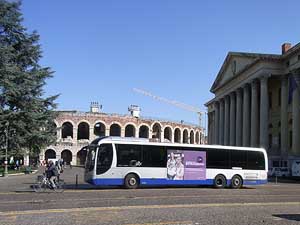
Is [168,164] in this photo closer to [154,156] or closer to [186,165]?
[154,156]

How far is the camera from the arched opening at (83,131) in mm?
113250

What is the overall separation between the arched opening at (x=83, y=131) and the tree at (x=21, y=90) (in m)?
63.5

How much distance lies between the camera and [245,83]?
70.9 metres

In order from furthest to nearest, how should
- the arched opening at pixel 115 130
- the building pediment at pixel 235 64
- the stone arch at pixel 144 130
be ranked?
1. the stone arch at pixel 144 130
2. the arched opening at pixel 115 130
3. the building pediment at pixel 235 64

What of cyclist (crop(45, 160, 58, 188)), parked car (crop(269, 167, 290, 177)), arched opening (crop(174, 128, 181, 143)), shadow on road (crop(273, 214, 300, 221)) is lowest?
parked car (crop(269, 167, 290, 177))

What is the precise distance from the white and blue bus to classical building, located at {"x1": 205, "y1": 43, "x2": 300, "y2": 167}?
2762cm

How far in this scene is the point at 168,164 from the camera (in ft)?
95.0

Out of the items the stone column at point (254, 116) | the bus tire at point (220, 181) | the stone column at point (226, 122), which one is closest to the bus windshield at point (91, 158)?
the bus tire at point (220, 181)

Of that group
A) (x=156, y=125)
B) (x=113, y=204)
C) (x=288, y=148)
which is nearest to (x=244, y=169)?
(x=113, y=204)

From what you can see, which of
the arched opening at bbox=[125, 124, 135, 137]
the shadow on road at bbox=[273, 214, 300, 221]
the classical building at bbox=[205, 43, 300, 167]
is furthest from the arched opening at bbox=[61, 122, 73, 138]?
the shadow on road at bbox=[273, 214, 300, 221]

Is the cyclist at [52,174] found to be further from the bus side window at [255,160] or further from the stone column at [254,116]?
the stone column at [254,116]

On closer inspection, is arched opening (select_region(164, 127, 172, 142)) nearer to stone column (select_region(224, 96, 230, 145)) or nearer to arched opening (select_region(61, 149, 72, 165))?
arched opening (select_region(61, 149, 72, 165))

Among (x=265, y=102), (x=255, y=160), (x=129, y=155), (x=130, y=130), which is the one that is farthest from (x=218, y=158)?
(x=130, y=130)

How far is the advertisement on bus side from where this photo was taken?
29016mm
